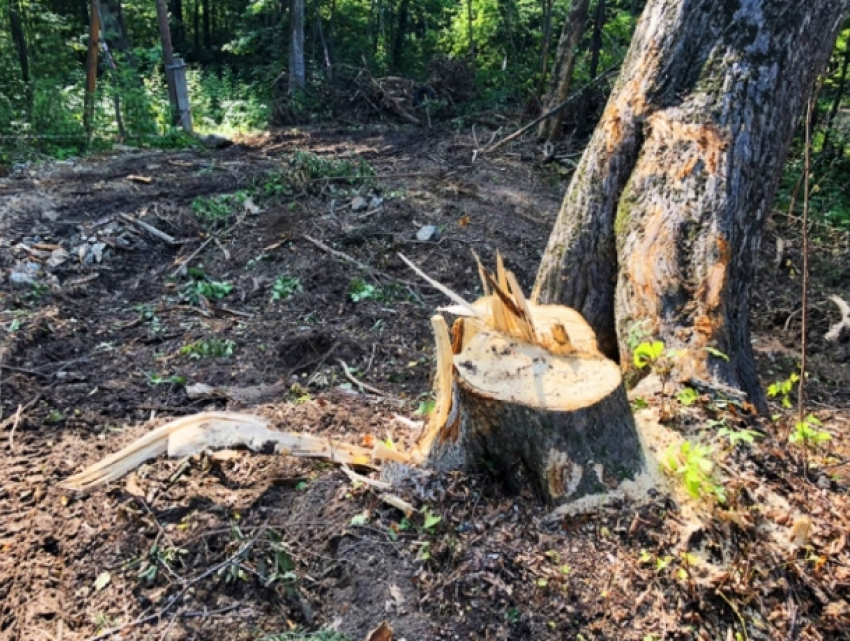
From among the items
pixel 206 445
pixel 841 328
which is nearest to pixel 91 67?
pixel 206 445

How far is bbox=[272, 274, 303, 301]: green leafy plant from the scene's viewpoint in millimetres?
5355

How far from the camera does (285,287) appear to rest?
215 inches

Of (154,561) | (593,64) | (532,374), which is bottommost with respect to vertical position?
(154,561)

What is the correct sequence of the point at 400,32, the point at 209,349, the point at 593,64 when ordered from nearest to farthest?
1. the point at 209,349
2. the point at 593,64
3. the point at 400,32

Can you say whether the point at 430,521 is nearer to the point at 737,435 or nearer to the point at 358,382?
the point at 737,435

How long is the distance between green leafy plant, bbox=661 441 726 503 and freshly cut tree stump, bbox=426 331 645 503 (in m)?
0.14

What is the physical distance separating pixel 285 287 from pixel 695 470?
4.10 meters

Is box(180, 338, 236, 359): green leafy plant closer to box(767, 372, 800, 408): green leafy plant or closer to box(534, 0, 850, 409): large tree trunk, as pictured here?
box(534, 0, 850, 409): large tree trunk

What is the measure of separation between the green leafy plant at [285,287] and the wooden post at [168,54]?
7284mm

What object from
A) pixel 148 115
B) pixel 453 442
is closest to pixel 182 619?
pixel 453 442

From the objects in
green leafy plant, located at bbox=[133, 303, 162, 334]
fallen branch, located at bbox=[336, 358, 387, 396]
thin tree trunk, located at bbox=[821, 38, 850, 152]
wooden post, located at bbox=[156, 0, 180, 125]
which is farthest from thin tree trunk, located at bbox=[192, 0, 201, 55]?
fallen branch, located at bbox=[336, 358, 387, 396]

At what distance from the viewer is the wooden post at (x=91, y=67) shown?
9.14 meters

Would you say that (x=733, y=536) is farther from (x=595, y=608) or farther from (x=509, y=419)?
(x=509, y=419)

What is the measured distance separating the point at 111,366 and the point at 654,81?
12.5 feet
